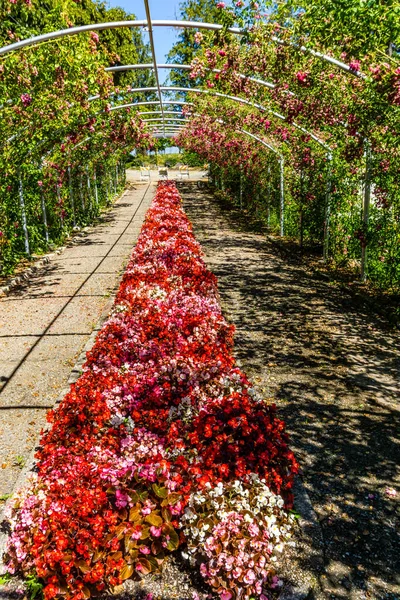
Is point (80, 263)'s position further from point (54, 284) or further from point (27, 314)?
point (27, 314)

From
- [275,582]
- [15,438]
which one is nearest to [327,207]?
[15,438]

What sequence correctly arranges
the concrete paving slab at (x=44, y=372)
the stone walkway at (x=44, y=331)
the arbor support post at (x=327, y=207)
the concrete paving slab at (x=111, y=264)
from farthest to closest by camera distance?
the concrete paving slab at (x=111, y=264), the arbor support post at (x=327, y=207), the concrete paving slab at (x=44, y=372), the stone walkway at (x=44, y=331)

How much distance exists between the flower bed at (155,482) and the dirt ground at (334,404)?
0.42 meters

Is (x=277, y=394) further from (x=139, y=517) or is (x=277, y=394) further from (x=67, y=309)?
(x=67, y=309)

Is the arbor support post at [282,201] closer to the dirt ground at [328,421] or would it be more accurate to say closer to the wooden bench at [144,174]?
the dirt ground at [328,421]

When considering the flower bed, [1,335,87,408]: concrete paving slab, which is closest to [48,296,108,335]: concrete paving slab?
[1,335,87,408]: concrete paving slab

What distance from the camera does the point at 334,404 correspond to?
4.74 m

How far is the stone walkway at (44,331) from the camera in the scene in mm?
4391

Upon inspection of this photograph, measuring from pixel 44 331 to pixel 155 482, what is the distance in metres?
4.40

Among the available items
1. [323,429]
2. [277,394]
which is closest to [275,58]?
[277,394]

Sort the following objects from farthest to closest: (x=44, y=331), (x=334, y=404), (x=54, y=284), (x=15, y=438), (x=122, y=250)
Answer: (x=122, y=250) < (x=54, y=284) < (x=44, y=331) < (x=334, y=404) < (x=15, y=438)

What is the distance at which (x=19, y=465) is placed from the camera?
3867 millimetres

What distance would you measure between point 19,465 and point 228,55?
7180 mm

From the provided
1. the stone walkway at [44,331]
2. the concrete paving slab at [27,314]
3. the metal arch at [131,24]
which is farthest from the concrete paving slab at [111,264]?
the metal arch at [131,24]
